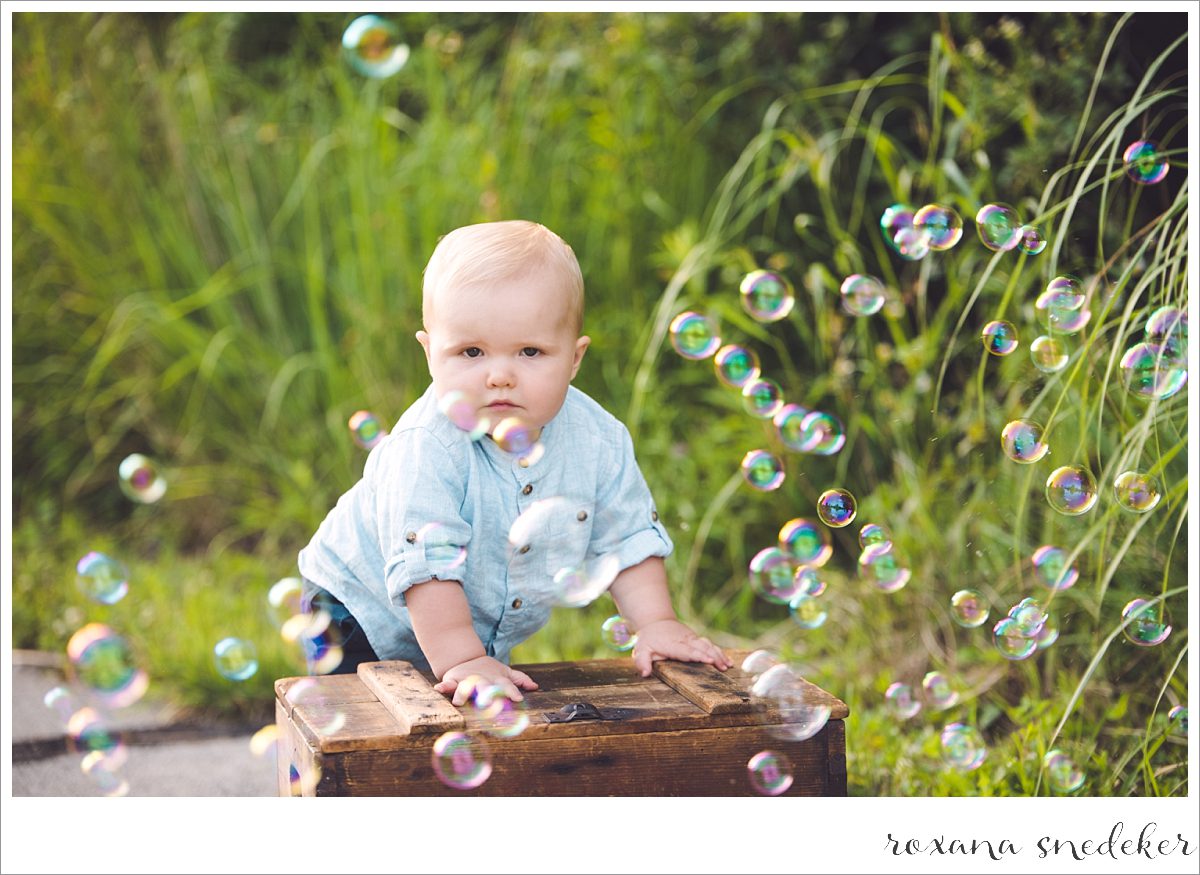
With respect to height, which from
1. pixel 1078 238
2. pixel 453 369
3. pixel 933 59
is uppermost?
pixel 933 59

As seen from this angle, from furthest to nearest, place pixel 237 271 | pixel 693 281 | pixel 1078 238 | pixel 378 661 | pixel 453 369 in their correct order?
pixel 237 271, pixel 693 281, pixel 1078 238, pixel 378 661, pixel 453 369

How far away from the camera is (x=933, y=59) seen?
3115 millimetres

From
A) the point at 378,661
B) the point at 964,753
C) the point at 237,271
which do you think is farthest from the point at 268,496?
the point at 964,753

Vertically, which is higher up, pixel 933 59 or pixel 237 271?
pixel 933 59

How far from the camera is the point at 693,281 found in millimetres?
3775

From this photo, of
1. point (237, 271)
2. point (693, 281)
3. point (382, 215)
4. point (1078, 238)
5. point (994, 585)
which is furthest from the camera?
point (237, 271)

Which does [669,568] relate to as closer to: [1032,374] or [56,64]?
[1032,374]

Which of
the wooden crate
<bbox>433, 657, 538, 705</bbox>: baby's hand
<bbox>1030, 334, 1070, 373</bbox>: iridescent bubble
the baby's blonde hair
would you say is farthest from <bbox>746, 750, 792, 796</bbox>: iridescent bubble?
<bbox>1030, 334, 1070, 373</bbox>: iridescent bubble

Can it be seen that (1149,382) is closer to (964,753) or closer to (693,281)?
(964,753)

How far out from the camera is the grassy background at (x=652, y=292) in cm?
301

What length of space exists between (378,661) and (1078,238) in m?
2.23

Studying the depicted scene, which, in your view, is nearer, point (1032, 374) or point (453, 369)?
point (453, 369)

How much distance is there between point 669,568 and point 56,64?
298 centimetres

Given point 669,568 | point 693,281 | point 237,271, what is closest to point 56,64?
point 237,271
